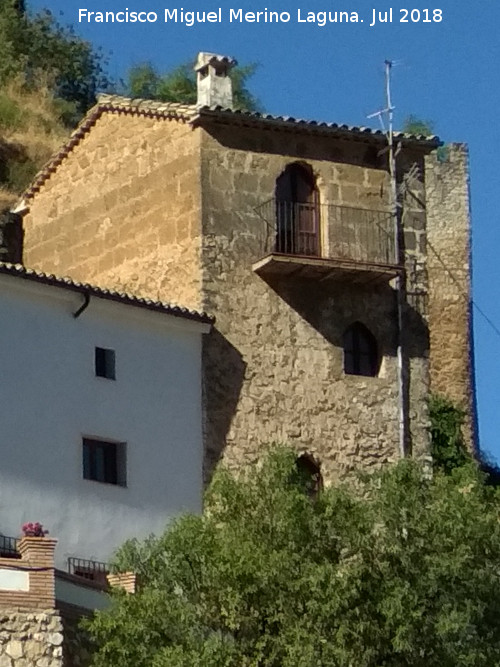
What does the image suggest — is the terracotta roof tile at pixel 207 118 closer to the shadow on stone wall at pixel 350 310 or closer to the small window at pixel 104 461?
the shadow on stone wall at pixel 350 310

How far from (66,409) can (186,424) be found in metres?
2.17

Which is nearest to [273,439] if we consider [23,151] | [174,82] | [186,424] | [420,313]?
[186,424]

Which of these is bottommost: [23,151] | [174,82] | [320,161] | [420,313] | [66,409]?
[66,409]

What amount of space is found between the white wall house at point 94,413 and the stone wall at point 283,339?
0.74 metres

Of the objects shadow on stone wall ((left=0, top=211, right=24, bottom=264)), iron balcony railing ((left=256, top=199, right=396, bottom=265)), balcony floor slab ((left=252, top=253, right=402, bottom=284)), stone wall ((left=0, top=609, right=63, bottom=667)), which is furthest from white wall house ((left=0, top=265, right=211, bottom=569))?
shadow on stone wall ((left=0, top=211, right=24, bottom=264))

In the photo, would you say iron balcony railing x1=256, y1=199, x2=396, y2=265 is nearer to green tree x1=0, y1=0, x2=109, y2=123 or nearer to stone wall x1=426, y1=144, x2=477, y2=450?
stone wall x1=426, y1=144, x2=477, y2=450

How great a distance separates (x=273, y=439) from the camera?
32.1 meters

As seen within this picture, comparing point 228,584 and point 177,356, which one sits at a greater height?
point 177,356

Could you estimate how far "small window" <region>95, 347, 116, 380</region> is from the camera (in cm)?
3053

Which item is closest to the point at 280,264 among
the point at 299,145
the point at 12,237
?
the point at 299,145

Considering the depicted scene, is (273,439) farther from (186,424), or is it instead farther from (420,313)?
(420,313)

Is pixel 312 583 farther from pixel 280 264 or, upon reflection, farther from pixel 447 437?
pixel 447 437

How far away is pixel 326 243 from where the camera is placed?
33.4 metres

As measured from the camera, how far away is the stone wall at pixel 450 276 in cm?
4584
